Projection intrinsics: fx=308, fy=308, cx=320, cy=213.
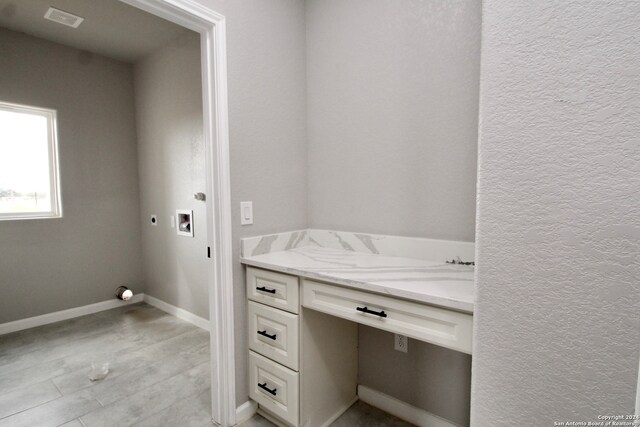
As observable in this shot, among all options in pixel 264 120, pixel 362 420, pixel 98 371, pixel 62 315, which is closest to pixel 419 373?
pixel 362 420

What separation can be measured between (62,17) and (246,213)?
2404 millimetres

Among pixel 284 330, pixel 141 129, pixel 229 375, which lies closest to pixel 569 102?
pixel 284 330

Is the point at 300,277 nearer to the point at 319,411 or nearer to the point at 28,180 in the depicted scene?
the point at 319,411

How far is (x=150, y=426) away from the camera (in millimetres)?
1646

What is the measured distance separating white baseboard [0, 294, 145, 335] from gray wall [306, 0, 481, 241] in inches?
107

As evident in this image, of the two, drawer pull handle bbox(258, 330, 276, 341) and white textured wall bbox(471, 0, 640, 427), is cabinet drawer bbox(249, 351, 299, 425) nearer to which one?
drawer pull handle bbox(258, 330, 276, 341)

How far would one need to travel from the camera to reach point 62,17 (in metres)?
2.45

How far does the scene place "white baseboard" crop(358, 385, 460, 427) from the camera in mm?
1548

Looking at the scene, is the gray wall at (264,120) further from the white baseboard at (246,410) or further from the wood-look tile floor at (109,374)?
the wood-look tile floor at (109,374)

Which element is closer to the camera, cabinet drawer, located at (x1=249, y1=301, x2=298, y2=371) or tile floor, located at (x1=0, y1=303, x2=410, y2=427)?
cabinet drawer, located at (x1=249, y1=301, x2=298, y2=371)

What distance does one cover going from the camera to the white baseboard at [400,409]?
1548mm

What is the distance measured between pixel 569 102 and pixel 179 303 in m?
3.36

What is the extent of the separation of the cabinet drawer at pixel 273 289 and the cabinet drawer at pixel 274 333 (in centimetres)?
4

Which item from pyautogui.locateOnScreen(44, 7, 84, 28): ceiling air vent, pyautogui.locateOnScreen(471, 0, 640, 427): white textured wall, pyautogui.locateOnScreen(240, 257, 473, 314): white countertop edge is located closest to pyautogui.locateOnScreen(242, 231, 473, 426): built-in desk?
pyautogui.locateOnScreen(240, 257, 473, 314): white countertop edge
